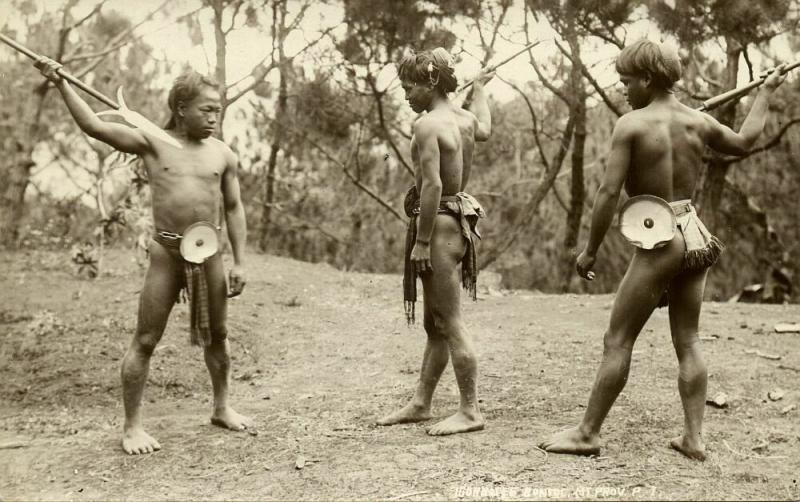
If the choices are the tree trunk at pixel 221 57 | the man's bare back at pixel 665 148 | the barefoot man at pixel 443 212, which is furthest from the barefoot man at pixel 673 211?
the tree trunk at pixel 221 57

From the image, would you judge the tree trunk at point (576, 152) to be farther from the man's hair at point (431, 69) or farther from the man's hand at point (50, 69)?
the man's hand at point (50, 69)

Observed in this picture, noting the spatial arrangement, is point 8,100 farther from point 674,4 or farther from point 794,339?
point 794,339

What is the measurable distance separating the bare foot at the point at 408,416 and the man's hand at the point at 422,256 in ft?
2.33

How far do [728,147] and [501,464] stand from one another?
150cm

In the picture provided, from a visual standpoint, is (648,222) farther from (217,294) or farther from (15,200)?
(15,200)

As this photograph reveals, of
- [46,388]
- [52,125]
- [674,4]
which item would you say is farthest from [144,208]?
[52,125]

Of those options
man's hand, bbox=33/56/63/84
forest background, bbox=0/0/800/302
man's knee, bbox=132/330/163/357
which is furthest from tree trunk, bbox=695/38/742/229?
man's hand, bbox=33/56/63/84

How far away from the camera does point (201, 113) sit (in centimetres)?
333

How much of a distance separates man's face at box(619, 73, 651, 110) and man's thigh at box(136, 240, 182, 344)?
1.98 m

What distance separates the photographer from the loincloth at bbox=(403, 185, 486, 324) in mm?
3359

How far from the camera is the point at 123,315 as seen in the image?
5.70 m

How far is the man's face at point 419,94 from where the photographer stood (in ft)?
11.1

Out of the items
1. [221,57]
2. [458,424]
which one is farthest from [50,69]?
[221,57]

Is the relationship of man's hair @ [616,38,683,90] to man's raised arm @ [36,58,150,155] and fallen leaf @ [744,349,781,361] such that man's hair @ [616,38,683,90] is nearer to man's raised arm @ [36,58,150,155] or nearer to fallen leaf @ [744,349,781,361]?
man's raised arm @ [36,58,150,155]
